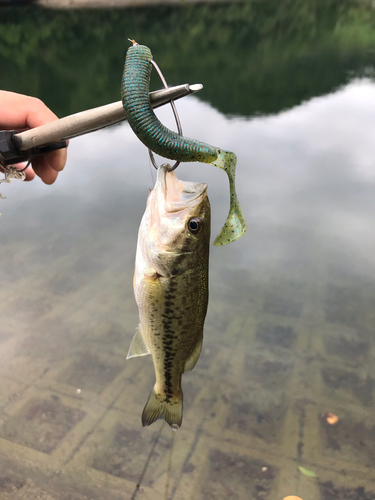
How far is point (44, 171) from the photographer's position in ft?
8.20

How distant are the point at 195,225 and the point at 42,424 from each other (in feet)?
12.8

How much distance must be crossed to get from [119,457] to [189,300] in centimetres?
330

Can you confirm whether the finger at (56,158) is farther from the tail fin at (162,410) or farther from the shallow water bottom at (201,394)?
the shallow water bottom at (201,394)

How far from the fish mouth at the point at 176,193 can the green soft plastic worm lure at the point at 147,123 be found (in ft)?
1.15

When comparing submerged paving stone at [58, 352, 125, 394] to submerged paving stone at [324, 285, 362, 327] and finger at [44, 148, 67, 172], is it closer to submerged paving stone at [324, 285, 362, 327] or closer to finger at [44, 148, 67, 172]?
finger at [44, 148, 67, 172]

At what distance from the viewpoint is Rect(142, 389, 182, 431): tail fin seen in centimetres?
210

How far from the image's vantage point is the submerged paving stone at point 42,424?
419 centimetres

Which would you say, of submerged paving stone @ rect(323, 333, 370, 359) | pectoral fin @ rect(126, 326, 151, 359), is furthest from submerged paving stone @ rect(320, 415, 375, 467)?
pectoral fin @ rect(126, 326, 151, 359)

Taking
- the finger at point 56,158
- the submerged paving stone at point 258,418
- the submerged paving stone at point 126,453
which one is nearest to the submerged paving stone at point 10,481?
the submerged paving stone at point 126,453

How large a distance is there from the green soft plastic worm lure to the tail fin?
1436 mm

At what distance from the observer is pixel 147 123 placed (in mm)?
1177

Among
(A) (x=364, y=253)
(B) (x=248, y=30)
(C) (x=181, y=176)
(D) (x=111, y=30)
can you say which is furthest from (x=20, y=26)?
(A) (x=364, y=253)

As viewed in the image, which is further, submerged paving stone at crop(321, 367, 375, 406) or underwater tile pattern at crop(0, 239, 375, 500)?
submerged paving stone at crop(321, 367, 375, 406)

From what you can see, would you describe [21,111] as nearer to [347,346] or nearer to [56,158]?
[56,158]
